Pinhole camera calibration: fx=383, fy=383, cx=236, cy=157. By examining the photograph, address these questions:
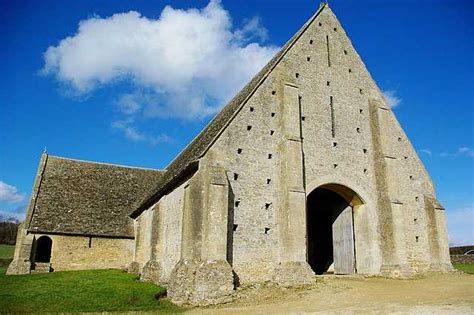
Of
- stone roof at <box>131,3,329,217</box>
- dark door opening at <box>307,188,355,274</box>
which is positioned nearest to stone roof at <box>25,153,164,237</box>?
stone roof at <box>131,3,329,217</box>

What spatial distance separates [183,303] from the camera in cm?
1457

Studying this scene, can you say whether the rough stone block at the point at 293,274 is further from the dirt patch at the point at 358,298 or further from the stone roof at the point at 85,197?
the stone roof at the point at 85,197

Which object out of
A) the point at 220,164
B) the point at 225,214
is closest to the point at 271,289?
the point at 225,214

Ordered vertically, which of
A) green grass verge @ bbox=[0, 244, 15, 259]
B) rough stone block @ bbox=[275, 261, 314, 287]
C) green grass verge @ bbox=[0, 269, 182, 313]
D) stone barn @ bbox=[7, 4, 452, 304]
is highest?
stone barn @ bbox=[7, 4, 452, 304]

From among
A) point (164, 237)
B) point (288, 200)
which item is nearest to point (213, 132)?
point (288, 200)

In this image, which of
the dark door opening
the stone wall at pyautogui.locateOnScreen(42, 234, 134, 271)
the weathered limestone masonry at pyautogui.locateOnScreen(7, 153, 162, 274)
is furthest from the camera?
the stone wall at pyautogui.locateOnScreen(42, 234, 134, 271)

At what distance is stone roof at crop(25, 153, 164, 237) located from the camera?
25.8 metres

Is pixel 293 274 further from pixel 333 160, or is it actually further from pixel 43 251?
pixel 43 251

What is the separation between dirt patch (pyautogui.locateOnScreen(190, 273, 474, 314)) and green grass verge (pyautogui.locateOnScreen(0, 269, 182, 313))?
2.83m

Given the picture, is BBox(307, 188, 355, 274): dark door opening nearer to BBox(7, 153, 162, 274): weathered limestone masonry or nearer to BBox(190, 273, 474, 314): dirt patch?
BBox(190, 273, 474, 314): dirt patch

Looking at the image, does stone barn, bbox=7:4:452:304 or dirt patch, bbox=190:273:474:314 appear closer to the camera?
dirt patch, bbox=190:273:474:314

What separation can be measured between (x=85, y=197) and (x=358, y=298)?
21498mm

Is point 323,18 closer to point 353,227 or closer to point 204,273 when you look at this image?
point 353,227

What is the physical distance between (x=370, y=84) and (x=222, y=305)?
637 inches
